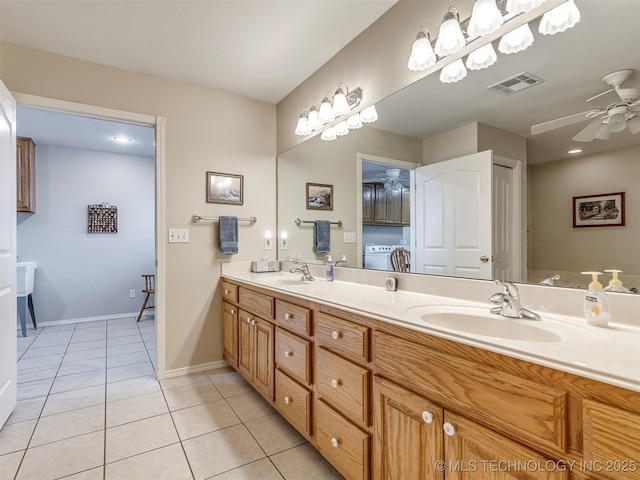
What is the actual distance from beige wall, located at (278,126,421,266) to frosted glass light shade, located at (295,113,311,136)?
96mm

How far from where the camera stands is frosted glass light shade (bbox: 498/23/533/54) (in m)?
1.24

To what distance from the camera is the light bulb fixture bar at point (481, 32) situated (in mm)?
1171

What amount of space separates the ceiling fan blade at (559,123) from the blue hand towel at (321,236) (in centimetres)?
149

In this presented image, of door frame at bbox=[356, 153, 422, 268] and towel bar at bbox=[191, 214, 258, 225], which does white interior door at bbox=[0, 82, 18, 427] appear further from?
door frame at bbox=[356, 153, 422, 268]

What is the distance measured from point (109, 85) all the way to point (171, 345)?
2.02m

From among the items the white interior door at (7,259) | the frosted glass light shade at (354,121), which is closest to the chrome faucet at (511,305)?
the frosted glass light shade at (354,121)

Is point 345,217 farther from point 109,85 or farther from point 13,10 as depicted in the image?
point 13,10

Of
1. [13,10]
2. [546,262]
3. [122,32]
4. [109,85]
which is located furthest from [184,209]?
[546,262]

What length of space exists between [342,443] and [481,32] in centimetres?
177

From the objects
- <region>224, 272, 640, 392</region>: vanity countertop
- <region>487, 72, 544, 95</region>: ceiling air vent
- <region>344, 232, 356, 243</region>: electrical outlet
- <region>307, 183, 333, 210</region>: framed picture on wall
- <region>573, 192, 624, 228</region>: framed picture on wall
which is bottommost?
<region>224, 272, 640, 392</region>: vanity countertop

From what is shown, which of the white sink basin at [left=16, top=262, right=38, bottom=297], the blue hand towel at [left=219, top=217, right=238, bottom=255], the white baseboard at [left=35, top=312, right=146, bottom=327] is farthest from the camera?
the white baseboard at [left=35, top=312, right=146, bottom=327]

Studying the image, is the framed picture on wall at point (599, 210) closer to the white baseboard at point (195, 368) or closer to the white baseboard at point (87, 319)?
the white baseboard at point (195, 368)

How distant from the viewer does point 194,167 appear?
105 inches

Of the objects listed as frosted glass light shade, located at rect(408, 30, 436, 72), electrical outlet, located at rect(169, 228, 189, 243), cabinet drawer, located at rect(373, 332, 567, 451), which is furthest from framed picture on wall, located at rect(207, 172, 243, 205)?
cabinet drawer, located at rect(373, 332, 567, 451)
